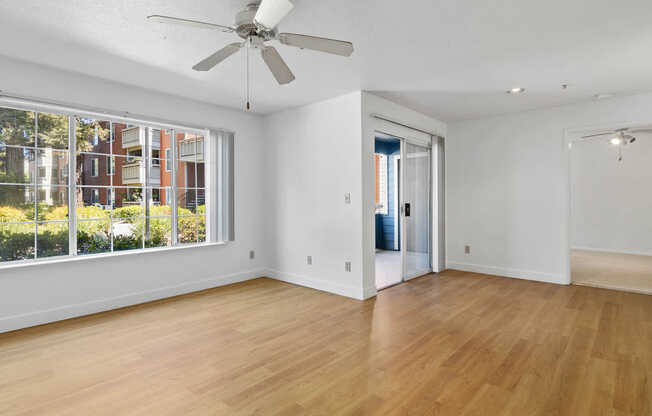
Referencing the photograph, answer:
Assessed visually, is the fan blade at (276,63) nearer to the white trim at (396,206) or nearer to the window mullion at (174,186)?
the window mullion at (174,186)

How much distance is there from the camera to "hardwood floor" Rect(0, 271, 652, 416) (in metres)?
2.04

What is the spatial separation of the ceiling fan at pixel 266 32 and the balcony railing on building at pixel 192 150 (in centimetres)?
232

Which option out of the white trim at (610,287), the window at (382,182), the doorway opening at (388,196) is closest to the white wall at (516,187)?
the white trim at (610,287)

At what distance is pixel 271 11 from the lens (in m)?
1.88

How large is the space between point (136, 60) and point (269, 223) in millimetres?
2825

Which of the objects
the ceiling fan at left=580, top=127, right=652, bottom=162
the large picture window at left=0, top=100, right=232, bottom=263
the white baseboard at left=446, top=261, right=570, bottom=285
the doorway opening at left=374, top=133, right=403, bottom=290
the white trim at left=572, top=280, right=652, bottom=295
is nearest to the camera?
the large picture window at left=0, top=100, right=232, bottom=263

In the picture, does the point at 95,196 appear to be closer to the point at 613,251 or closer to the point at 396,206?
the point at 396,206

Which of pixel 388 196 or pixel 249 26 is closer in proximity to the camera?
pixel 249 26

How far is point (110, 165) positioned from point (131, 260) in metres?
1.12

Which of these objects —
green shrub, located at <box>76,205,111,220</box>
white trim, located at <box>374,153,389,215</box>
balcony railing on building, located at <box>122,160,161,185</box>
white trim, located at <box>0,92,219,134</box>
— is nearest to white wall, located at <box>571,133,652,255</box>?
white trim, located at <box>374,153,389,215</box>

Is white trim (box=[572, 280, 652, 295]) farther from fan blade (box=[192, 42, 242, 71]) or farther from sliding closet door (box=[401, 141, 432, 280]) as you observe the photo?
fan blade (box=[192, 42, 242, 71])

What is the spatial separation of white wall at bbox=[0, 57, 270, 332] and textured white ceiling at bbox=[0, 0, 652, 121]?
0.21 metres

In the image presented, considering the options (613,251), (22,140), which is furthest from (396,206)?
(22,140)

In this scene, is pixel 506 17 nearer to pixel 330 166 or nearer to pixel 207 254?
pixel 330 166
